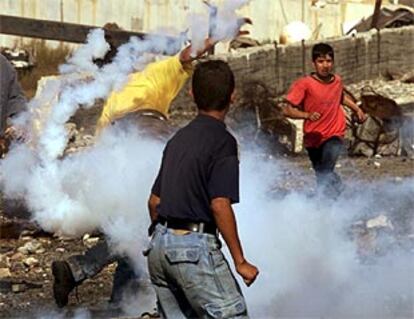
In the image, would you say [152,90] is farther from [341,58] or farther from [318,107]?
[341,58]

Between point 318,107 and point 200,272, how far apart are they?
5014mm

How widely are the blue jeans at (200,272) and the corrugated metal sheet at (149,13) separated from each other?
1667 cm

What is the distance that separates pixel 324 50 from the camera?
9242 mm

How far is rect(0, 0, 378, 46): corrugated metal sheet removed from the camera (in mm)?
21594

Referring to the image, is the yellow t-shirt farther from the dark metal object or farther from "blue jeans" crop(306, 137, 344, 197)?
the dark metal object

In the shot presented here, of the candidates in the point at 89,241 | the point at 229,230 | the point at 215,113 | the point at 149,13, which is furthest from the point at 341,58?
the point at 229,230

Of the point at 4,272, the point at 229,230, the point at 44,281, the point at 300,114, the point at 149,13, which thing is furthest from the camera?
the point at 149,13

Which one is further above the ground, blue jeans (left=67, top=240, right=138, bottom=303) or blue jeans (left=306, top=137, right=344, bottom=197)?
blue jeans (left=306, top=137, right=344, bottom=197)

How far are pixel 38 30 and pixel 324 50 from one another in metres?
3.33

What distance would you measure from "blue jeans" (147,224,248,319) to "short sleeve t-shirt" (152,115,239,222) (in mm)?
94

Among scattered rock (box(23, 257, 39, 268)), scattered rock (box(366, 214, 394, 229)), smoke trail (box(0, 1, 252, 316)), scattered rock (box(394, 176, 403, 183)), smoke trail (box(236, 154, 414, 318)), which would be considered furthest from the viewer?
scattered rock (box(394, 176, 403, 183))

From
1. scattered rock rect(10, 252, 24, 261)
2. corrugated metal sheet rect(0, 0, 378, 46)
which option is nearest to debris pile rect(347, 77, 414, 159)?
scattered rock rect(10, 252, 24, 261)

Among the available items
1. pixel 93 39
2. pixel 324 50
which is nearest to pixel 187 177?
pixel 93 39

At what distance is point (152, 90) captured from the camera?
7605 mm
